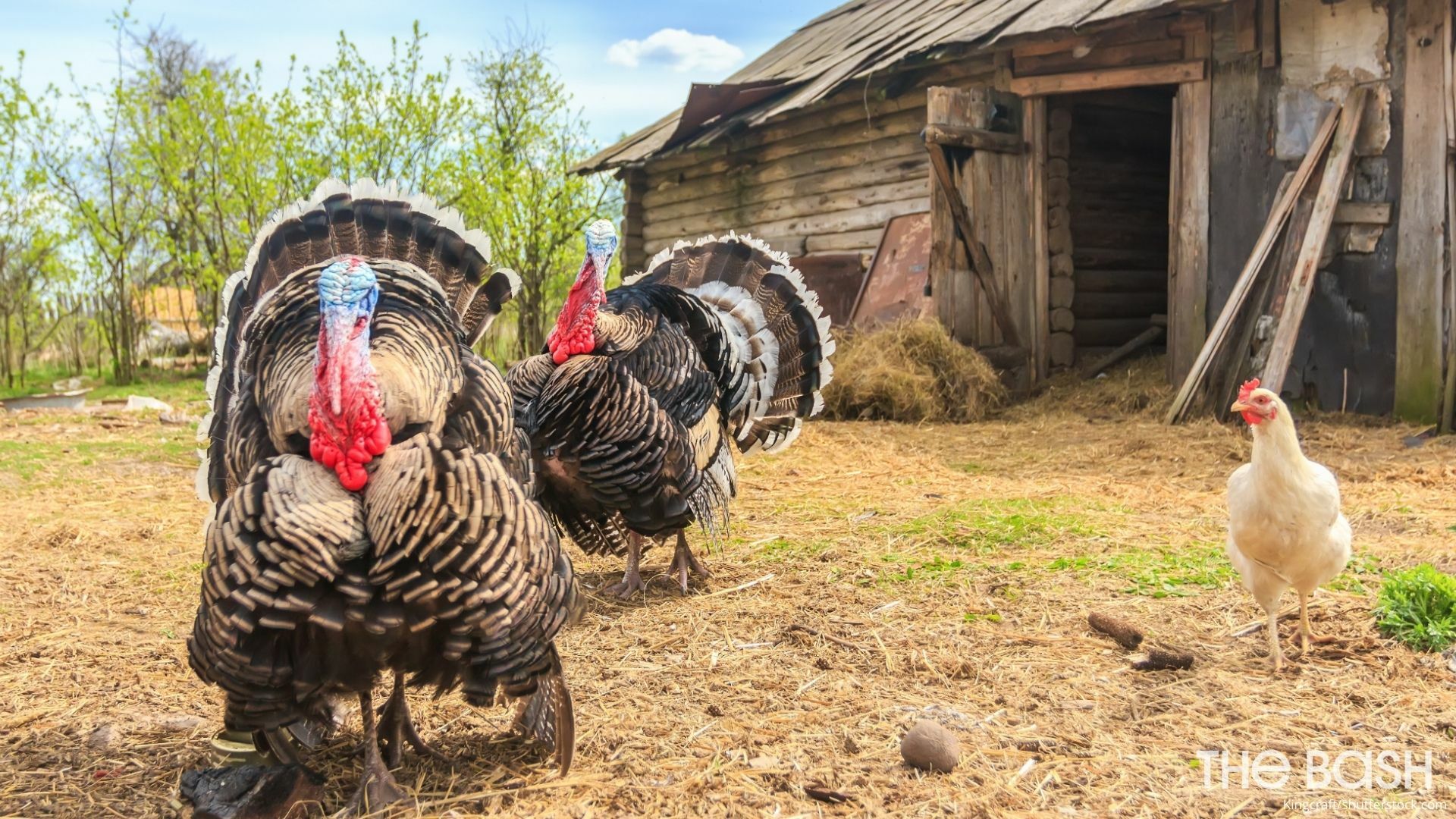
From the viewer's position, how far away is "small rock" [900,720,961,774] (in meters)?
2.87

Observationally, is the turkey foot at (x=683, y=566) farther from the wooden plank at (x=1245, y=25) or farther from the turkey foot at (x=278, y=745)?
the wooden plank at (x=1245, y=25)

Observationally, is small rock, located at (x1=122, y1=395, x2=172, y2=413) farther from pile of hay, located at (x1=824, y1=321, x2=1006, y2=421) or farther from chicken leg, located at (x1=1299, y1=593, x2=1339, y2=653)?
chicken leg, located at (x1=1299, y1=593, x2=1339, y2=653)

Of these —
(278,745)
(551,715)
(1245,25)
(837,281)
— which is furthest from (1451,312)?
(278,745)

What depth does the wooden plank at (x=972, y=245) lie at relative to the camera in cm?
958

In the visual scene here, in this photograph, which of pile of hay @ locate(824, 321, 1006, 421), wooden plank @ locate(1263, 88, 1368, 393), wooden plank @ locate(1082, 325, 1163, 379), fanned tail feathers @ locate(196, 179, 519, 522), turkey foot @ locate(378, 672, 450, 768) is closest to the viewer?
turkey foot @ locate(378, 672, 450, 768)

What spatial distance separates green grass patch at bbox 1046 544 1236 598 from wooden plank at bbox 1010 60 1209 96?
5.24 metres

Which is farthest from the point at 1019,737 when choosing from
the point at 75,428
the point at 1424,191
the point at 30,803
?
the point at 75,428

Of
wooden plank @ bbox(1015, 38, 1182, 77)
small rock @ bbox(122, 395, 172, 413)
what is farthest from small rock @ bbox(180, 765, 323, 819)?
small rock @ bbox(122, 395, 172, 413)

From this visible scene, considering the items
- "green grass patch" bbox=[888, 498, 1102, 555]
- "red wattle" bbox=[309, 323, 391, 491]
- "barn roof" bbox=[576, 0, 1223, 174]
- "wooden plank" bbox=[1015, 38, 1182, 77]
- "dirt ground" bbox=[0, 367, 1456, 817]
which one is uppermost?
"barn roof" bbox=[576, 0, 1223, 174]

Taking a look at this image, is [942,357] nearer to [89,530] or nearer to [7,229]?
[89,530]

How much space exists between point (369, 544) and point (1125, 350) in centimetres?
1016

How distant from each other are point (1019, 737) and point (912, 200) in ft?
28.1

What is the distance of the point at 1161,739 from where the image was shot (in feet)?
9.99

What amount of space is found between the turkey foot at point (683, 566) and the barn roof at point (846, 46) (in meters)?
5.70
